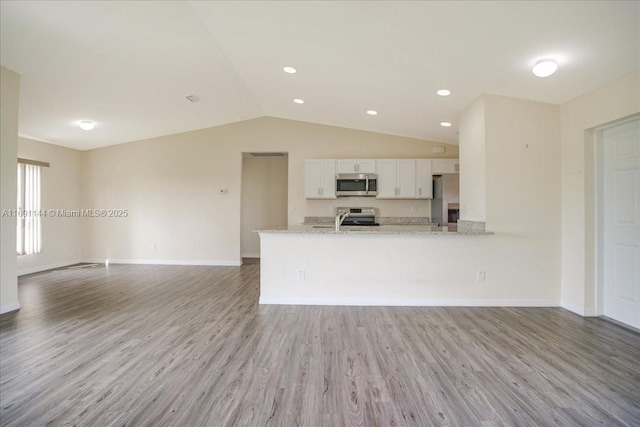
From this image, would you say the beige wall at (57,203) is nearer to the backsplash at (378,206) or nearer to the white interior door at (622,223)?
the backsplash at (378,206)

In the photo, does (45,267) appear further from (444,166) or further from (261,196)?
(444,166)

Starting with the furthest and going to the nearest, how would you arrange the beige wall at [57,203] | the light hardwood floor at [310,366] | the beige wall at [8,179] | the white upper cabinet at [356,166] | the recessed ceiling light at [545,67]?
1. the white upper cabinet at [356,166]
2. the beige wall at [57,203]
3. the beige wall at [8,179]
4. the recessed ceiling light at [545,67]
5. the light hardwood floor at [310,366]

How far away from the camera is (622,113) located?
2.86m

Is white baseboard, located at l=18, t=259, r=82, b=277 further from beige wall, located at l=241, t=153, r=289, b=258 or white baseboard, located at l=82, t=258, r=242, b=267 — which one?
beige wall, located at l=241, t=153, r=289, b=258

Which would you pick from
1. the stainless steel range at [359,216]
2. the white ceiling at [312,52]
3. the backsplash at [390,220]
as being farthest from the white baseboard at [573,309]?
the stainless steel range at [359,216]

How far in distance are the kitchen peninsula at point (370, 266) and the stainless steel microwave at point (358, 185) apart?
2.21 metres

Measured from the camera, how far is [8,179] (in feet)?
11.2

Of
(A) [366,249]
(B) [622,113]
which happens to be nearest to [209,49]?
(A) [366,249]

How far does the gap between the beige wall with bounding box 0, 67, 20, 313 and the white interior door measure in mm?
6689

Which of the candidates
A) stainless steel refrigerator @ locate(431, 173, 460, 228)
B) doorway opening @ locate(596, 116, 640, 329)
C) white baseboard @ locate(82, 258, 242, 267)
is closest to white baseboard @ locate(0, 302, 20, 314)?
white baseboard @ locate(82, 258, 242, 267)

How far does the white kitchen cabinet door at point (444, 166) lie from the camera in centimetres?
576

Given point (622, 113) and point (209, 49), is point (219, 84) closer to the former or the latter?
point (209, 49)

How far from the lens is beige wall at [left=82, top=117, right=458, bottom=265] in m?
6.30

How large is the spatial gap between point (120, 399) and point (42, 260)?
5840mm
